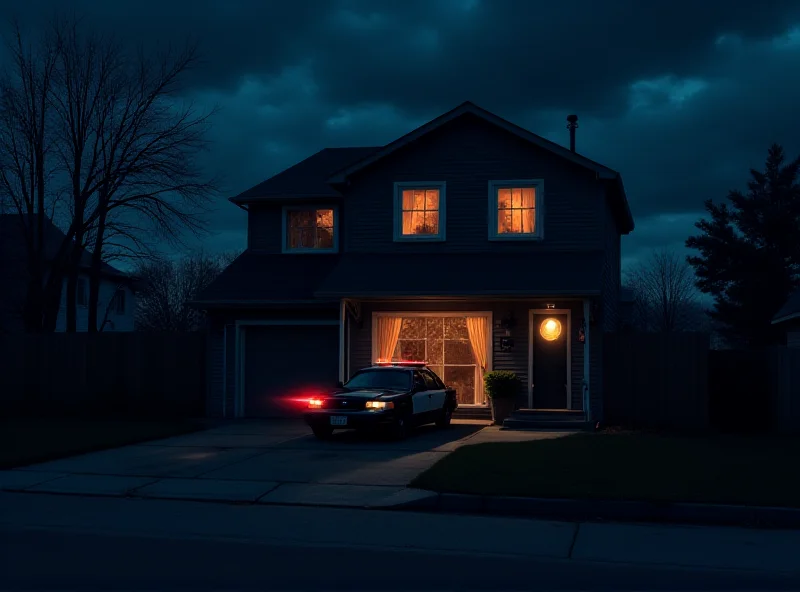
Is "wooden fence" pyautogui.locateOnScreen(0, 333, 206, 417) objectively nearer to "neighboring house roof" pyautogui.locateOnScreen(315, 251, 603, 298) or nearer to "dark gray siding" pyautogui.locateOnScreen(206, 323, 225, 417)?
"dark gray siding" pyautogui.locateOnScreen(206, 323, 225, 417)

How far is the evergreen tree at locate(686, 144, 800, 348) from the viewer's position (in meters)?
42.9

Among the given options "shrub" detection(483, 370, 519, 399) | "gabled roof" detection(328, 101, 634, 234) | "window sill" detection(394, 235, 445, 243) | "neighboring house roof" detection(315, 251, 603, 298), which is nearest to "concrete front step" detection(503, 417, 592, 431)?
"shrub" detection(483, 370, 519, 399)

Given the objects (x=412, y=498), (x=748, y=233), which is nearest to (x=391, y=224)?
(x=412, y=498)

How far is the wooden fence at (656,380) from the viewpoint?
67.9 ft

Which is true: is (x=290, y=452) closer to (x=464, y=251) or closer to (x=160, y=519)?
(x=160, y=519)

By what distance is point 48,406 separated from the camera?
24.6 metres

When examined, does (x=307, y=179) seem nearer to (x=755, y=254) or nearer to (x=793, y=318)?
(x=793, y=318)

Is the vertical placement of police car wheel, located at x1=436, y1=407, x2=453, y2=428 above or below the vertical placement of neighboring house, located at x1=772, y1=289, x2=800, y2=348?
below

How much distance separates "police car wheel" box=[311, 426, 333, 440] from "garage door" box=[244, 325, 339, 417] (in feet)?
16.1

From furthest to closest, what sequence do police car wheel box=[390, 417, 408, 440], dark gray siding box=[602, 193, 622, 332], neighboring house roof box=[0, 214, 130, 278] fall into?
neighboring house roof box=[0, 214, 130, 278] → dark gray siding box=[602, 193, 622, 332] → police car wheel box=[390, 417, 408, 440]

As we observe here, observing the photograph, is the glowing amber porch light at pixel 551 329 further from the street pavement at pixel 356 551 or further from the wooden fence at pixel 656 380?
the street pavement at pixel 356 551

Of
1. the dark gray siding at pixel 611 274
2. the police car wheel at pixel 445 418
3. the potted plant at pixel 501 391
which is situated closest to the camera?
the police car wheel at pixel 445 418

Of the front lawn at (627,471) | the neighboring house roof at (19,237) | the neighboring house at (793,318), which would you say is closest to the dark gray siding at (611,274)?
the neighboring house at (793,318)

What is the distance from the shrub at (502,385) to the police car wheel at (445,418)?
1.07 metres
